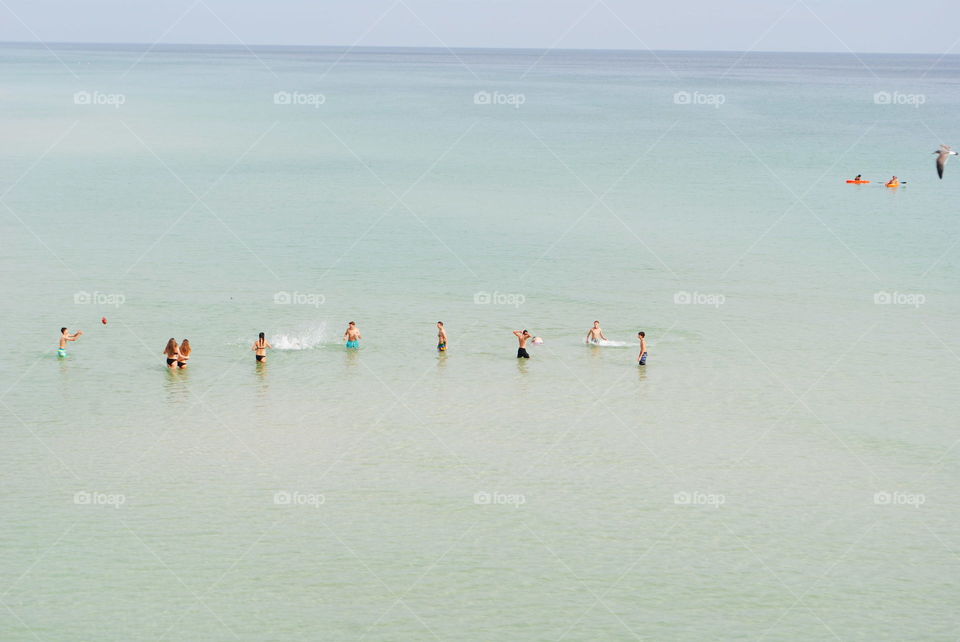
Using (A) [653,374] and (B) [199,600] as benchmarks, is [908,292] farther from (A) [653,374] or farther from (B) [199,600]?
(B) [199,600]

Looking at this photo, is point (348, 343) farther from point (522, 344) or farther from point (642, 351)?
point (642, 351)

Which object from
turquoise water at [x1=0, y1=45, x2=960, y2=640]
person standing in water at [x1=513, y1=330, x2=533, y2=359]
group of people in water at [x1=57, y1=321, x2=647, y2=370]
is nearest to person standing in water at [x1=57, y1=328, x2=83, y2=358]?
group of people in water at [x1=57, y1=321, x2=647, y2=370]

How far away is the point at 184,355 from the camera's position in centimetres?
3506

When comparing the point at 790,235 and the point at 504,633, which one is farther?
the point at 790,235

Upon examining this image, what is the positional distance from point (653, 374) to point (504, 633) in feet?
52.2

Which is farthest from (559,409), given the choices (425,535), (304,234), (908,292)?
(304,234)

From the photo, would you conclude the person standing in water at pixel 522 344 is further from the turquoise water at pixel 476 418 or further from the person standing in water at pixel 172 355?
the person standing in water at pixel 172 355

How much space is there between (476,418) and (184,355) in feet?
31.3

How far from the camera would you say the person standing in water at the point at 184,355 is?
34781 millimetres

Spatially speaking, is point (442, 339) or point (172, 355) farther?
point (442, 339)

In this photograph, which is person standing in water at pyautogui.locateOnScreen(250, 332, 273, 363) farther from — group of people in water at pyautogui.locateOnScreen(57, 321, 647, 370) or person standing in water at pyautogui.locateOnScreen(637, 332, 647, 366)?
person standing in water at pyautogui.locateOnScreen(637, 332, 647, 366)

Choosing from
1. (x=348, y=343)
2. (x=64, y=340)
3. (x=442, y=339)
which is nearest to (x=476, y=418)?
(x=442, y=339)

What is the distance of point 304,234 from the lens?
57.0m

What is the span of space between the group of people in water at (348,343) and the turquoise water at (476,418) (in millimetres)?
427
